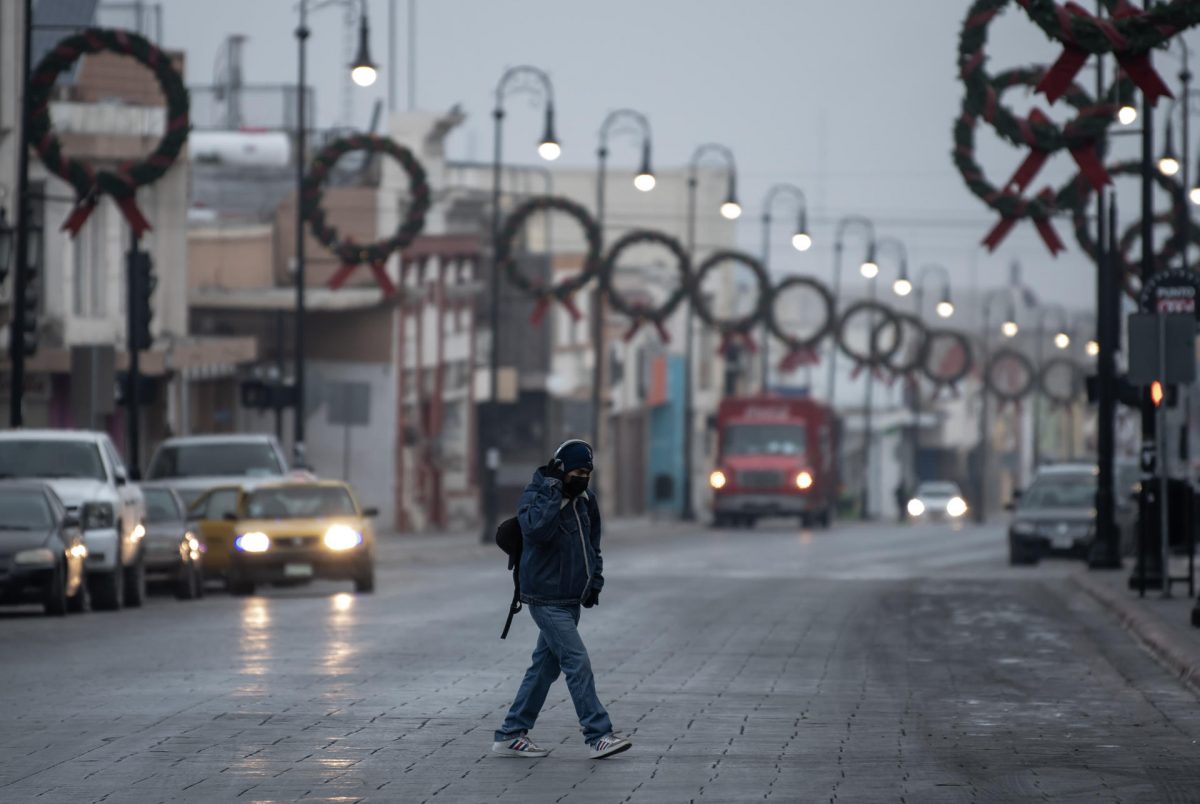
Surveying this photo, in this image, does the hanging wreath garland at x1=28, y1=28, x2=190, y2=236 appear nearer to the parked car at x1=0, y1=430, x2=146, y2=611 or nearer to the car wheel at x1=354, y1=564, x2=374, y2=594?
the car wheel at x1=354, y1=564, x2=374, y2=594

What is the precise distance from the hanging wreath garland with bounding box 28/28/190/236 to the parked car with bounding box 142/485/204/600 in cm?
523

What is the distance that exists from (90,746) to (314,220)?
1198 inches

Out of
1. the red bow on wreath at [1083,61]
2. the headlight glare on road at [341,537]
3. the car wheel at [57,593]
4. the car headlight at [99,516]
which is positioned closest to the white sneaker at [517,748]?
the red bow on wreath at [1083,61]

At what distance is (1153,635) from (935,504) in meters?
75.5

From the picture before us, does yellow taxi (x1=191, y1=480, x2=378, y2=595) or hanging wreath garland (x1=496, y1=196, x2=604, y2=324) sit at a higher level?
hanging wreath garland (x1=496, y1=196, x2=604, y2=324)

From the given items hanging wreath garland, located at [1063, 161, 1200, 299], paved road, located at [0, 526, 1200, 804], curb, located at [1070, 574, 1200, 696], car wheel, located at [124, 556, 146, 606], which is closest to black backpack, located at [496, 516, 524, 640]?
paved road, located at [0, 526, 1200, 804]

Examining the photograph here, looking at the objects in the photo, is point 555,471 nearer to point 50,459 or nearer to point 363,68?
point 50,459

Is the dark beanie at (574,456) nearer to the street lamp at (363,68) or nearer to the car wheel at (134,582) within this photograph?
the car wheel at (134,582)

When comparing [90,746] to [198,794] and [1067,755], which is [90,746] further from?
[1067,755]

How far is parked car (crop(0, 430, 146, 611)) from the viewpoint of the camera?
2691 cm

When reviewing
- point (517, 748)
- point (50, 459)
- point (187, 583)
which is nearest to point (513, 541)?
point (517, 748)

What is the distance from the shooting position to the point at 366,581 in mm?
31625

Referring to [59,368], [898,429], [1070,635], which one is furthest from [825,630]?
[898,429]

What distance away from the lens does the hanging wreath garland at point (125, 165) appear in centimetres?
3403
